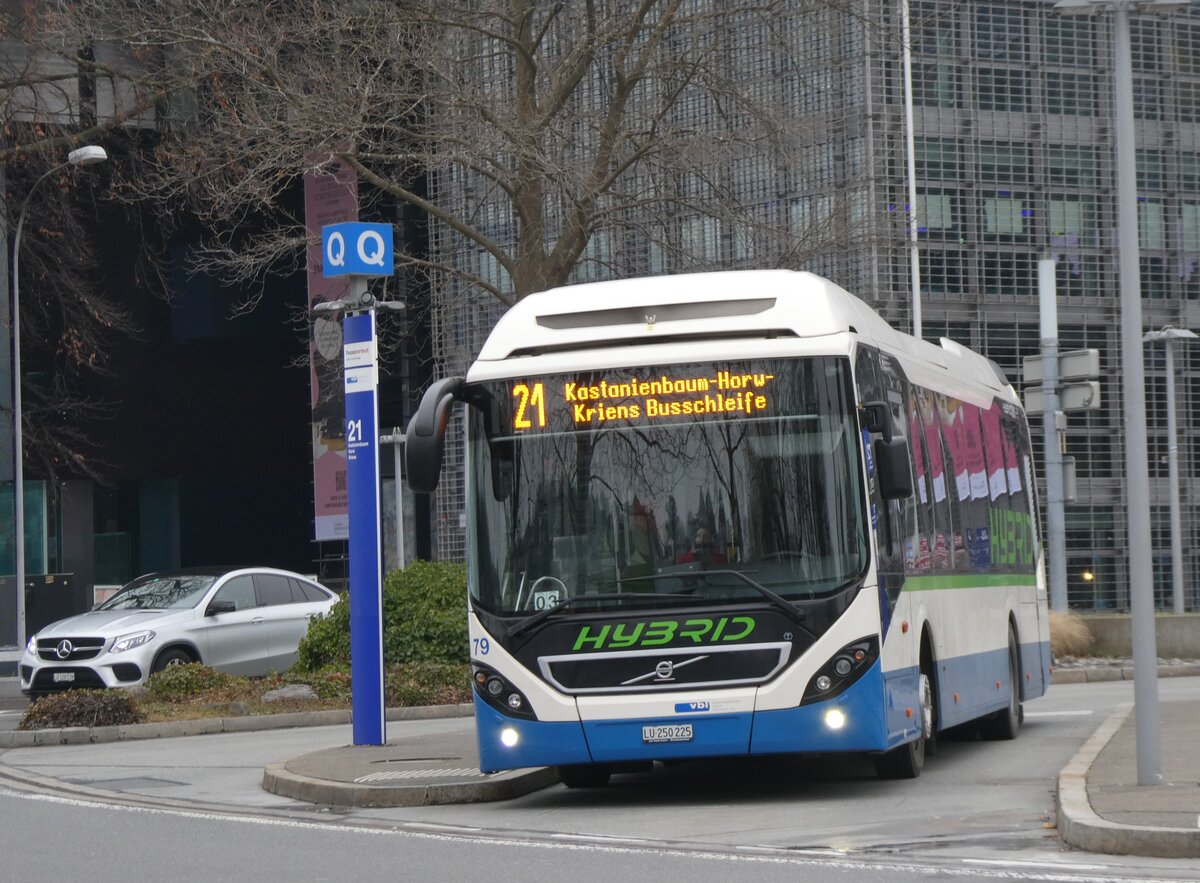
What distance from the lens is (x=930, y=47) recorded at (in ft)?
165

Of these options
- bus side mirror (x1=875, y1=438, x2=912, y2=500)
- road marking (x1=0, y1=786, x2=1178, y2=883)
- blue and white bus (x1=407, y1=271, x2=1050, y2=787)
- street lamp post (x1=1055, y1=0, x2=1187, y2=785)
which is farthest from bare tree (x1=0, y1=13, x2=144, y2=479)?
street lamp post (x1=1055, y1=0, x2=1187, y2=785)

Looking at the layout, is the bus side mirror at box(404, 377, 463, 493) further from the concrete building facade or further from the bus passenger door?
the concrete building facade

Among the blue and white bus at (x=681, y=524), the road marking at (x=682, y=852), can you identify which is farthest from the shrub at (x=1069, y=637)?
the road marking at (x=682, y=852)

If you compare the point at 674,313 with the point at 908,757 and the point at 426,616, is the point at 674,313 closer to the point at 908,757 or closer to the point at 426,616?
the point at 908,757

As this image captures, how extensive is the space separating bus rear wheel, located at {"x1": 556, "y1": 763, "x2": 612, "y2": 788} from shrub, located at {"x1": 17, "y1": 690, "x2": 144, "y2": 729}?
7126mm

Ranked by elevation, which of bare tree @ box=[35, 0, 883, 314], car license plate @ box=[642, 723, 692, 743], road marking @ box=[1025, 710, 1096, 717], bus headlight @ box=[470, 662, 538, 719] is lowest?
road marking @ box=[1025, 710, 1096, 717]

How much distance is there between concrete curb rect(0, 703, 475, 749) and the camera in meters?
19.1

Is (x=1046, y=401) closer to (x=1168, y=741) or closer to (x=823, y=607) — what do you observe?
(x=1168, y=741)

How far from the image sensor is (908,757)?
13281 millimetres

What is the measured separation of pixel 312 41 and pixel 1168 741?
13.5 metres

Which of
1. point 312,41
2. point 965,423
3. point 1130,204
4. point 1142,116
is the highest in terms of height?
point 1142,116

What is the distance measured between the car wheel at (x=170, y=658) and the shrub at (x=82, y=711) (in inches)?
102

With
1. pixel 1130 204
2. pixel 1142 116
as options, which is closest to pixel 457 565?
pixel 1130 204

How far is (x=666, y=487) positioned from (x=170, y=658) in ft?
40.1
